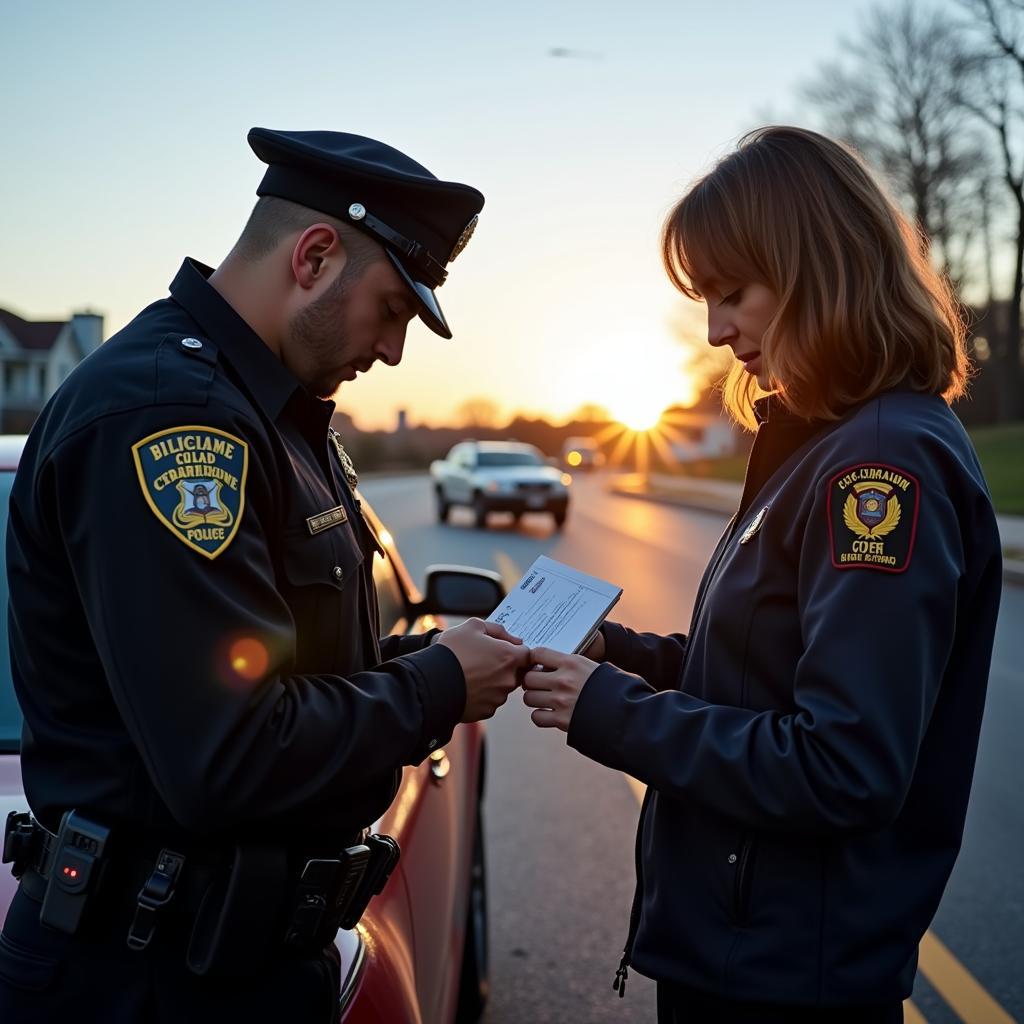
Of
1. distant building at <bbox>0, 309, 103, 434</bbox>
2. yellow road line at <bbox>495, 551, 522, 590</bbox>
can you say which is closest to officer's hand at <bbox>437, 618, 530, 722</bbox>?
yellow road line at <bbox>495, 551, 522, 590</bbox>

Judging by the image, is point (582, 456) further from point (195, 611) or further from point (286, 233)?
point (195, 611)

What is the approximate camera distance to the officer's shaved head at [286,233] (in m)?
1.74

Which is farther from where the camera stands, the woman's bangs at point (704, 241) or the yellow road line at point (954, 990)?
the yellow road line at point (954, 990)

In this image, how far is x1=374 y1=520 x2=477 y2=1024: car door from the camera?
7.39 feet

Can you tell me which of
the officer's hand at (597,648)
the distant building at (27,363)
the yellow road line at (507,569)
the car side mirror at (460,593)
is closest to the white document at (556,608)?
the officer's hand at (597,648)

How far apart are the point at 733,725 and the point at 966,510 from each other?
0.45 meters

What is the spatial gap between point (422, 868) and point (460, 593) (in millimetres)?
1087

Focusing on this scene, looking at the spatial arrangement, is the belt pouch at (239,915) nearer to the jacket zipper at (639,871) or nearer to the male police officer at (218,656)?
the male police officer at (218,656)

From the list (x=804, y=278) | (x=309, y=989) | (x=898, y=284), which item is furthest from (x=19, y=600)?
(x=898, y=284)

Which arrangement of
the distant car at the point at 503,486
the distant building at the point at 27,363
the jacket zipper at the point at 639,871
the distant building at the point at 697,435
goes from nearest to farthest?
the jacket zipper at the point at 639,871 → the distant car at the point at 503,486 → the distant building at the point at 27,363 → the distant building at the point at 697,435

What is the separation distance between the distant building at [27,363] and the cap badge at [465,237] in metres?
38.4

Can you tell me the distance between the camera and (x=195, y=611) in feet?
4.58

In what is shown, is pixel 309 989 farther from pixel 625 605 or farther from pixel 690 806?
pixel 625 605

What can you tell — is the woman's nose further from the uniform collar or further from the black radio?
the black radio
